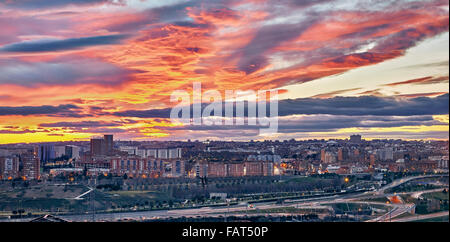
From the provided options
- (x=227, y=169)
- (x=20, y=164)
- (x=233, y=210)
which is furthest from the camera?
(x=227, y=169)

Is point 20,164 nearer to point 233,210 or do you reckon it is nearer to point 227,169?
point 227,169

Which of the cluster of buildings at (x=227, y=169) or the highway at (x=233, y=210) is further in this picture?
the cluster of buildings at (x=227, y=169)

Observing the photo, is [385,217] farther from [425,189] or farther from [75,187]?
[75,187]

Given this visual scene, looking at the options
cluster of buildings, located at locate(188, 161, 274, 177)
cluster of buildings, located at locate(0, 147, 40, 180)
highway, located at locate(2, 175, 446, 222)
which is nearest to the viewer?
highway, located at locate(2, 175, 446, 222)

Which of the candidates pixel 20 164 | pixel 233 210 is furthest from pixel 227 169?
pixel 20 164

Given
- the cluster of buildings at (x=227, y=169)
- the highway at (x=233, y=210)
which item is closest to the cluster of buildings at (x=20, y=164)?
the highway at (x=233, y=210)

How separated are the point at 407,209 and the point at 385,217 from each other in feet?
3.90

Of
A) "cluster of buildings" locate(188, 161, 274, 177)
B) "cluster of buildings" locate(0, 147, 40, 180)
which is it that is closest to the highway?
"cluster of buildings" locate(188, 161, 274, 177)

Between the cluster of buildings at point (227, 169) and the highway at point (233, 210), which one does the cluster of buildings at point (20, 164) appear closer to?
the highway at point (233, 210)

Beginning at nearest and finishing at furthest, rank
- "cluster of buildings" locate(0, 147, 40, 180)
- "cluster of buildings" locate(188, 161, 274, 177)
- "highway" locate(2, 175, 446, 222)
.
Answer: "highway" locate(2, 175, 446, 222), "cluster of buildings" locate(0, 147, 40, 180), "cluster of buildings" locate(188, 161, 274, 177)

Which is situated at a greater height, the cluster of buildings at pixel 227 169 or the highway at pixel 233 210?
the cluster of buildings at pixel 227 169

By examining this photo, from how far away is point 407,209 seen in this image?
755 centimetres

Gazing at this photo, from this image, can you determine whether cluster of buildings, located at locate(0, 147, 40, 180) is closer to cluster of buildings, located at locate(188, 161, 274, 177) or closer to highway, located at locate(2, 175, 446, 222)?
highway, located at locate(2, 175, 446, 222)
